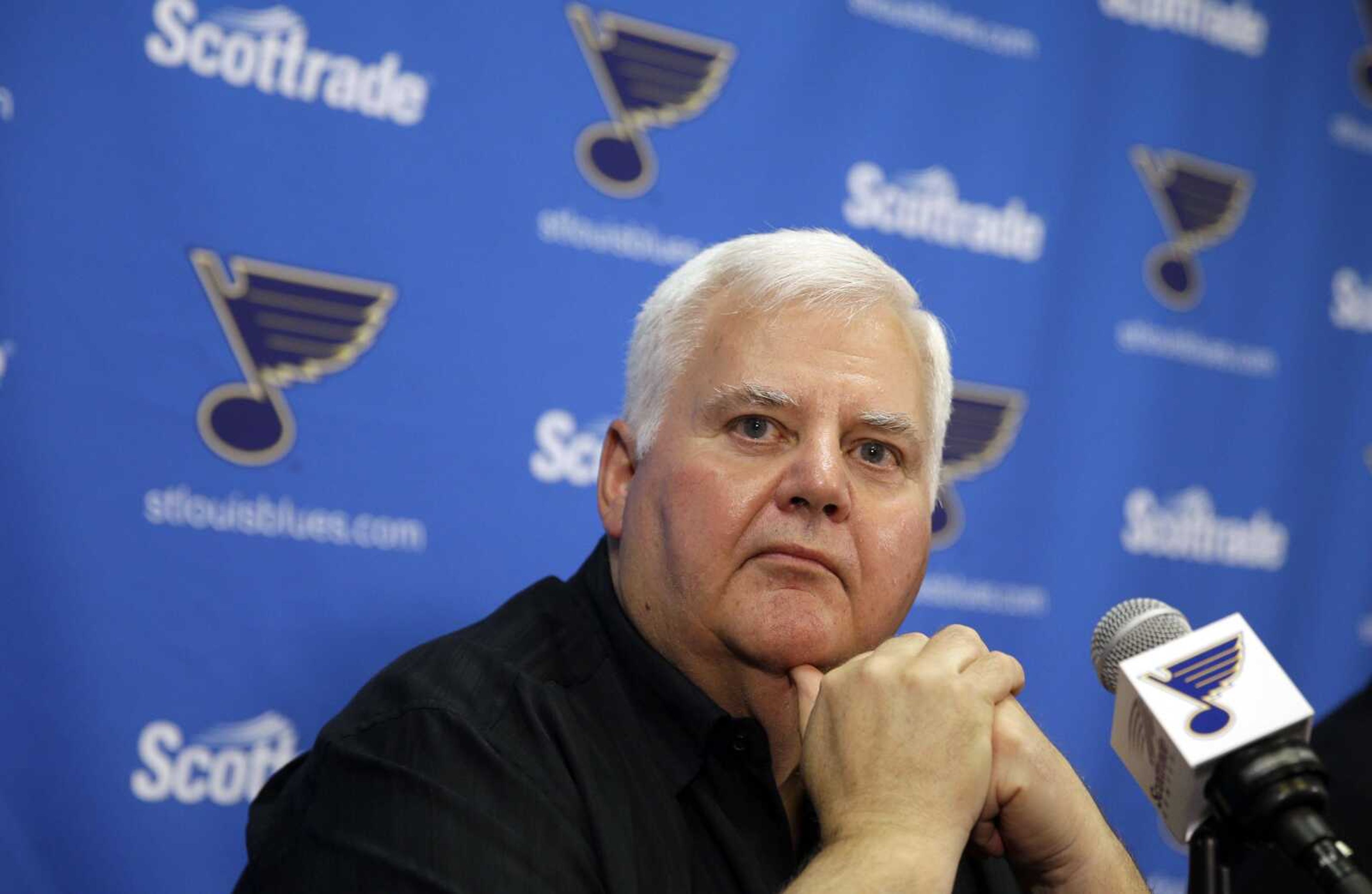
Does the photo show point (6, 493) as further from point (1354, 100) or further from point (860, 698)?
point (1354, 100)

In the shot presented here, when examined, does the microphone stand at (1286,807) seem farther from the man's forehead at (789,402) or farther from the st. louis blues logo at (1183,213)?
the st. louis blues logo at (1183,213)

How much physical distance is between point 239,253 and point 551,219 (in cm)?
63

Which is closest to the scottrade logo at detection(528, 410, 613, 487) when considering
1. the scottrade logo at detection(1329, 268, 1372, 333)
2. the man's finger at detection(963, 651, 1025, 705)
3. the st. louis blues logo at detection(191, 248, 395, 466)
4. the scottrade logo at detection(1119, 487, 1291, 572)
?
the st. louis blues logo at detection(191, 248, 395, 466)

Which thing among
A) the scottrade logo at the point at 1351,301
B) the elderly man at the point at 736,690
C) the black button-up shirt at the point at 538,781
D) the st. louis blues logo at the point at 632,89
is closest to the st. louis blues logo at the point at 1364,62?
the scottrade logo at the point at 1351,301

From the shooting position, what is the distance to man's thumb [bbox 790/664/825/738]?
173 cm

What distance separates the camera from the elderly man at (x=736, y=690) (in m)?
1.49

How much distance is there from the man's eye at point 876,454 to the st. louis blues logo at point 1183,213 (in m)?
1.70

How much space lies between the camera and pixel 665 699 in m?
1.84

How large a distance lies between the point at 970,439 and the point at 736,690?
137cm

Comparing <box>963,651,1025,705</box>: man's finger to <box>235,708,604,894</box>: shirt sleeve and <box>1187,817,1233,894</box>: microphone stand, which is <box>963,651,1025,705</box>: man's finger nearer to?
<box>1187,817,1233,894</box>: microphone stand

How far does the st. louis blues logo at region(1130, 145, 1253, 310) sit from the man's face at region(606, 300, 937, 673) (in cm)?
166

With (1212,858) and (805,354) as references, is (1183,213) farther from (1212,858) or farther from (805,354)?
(1212,858)

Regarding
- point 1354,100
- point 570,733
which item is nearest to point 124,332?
point 570,733

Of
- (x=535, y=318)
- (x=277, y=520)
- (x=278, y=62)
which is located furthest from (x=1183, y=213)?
(x=277, y=520)
